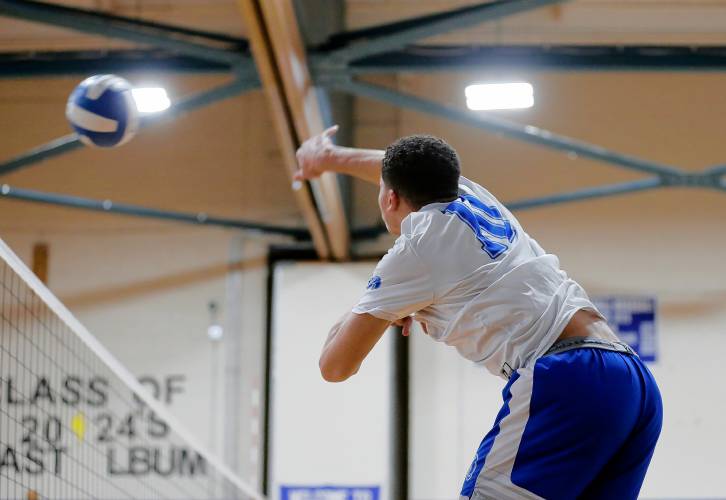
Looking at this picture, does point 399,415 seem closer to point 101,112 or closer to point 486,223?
point 101,112

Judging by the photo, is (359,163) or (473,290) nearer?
(473,290)

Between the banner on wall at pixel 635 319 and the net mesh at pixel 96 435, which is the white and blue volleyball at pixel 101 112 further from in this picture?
the banner on wall at pixel 635 319

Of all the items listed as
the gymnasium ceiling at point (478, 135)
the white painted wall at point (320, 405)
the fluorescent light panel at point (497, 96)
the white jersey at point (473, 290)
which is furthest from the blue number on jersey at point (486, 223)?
the gymnasium ceiling at point (478, 135)

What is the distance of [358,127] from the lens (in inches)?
594

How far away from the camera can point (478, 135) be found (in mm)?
15227

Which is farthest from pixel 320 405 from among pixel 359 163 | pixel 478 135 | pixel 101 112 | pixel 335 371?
pixel 335 371

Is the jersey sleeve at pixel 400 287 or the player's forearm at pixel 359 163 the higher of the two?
the player's forearm at pixel 359 163

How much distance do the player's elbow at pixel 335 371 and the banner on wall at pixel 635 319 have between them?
11662 millimetres

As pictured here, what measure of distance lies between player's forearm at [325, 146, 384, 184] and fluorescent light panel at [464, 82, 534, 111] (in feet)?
27.0

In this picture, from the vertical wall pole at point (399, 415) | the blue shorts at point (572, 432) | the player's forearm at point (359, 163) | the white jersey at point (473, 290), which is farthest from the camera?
the vertical wall pole at point (399, 415)

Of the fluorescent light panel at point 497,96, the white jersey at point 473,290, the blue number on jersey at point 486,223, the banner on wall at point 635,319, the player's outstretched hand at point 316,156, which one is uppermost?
the fluorescent light panel at point 497,96

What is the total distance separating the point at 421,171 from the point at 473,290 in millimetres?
460

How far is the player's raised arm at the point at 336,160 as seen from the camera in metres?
4.26

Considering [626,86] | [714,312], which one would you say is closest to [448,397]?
[714,312]
